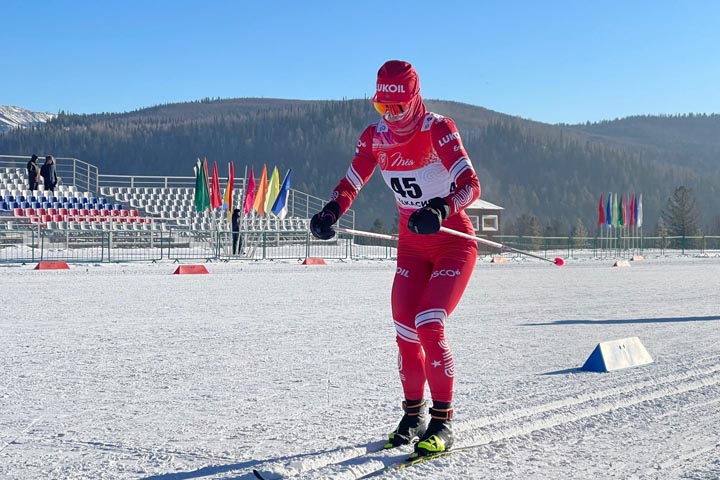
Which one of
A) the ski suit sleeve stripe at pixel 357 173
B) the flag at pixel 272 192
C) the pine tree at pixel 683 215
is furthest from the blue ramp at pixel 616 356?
the pine tree at pixel 683 215

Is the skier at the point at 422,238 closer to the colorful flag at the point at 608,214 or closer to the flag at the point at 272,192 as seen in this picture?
the flag at the point at 272,192

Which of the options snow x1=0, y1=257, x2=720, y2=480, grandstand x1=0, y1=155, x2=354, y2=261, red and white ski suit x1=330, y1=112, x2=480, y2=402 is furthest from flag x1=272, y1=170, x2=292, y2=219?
red and white ski suit x1=330, y1=112, x2=480, y2=402

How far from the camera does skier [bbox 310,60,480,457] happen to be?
516 cm

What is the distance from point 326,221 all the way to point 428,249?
2.13 ft

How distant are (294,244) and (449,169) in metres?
29.1

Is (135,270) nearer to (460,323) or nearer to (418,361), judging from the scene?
(460,323)

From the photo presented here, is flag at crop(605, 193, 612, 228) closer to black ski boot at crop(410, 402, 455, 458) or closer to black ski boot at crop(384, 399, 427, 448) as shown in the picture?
black ski boot at crop(384, 399, 427, 448)

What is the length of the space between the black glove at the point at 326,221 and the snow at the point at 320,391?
1248 millimetres

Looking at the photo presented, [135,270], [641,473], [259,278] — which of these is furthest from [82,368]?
[135,270]

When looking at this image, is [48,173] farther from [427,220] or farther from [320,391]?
[427,220]

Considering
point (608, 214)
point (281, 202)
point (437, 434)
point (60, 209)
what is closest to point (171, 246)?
point (281, 202)

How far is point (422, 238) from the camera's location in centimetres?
547

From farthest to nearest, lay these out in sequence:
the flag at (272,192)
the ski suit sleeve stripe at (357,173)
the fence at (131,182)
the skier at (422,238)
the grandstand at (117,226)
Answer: the fence at (131,182) < the flag at (272,192) < the grandstand at (117,226) < the ski suit sleeve stripe at (357,173) < the skier at (422,238)

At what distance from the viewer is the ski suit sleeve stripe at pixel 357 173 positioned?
572 centimetres
